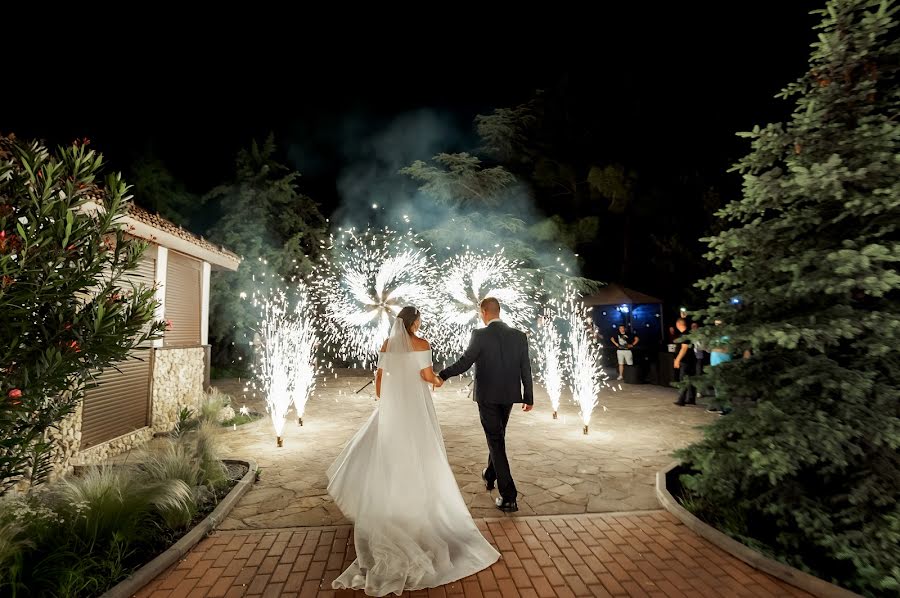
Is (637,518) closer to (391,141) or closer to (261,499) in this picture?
(261,499)

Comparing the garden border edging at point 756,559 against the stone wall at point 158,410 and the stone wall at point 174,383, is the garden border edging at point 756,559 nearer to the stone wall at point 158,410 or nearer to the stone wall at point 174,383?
the stone wall at point 158,410

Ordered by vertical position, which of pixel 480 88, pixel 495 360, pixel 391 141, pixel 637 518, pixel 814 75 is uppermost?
pixel 480 88

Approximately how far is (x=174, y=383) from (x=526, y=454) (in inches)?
289

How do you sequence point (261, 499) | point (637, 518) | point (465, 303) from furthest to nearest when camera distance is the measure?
point (465, 303)
point (261, 499)
point (637, 518)

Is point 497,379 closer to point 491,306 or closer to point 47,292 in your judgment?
point 491,306

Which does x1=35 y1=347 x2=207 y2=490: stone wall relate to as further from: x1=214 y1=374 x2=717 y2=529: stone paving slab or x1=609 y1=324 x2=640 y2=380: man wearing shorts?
x1=609 y1=324 x2=640 y2=380: man wearing shorts

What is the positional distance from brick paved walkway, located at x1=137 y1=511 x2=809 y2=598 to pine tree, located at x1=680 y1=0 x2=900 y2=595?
23.3 inches

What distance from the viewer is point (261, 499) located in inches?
212

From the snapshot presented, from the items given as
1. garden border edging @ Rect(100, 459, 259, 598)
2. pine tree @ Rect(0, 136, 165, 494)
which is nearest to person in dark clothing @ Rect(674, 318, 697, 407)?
garden border edging @ Rect(100, 459, 259, 598)

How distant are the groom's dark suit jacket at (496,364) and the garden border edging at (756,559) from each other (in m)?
1.95

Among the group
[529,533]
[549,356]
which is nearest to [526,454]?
[529,533]

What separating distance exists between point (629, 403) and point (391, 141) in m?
18.4

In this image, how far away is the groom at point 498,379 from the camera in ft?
16.3

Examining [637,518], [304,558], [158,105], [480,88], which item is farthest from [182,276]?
[480,88]
